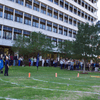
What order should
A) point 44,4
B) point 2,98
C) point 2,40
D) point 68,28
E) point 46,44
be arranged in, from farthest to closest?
point 68,28 < point 44,4 < point 2,40 < point 46,44 < point 2,98

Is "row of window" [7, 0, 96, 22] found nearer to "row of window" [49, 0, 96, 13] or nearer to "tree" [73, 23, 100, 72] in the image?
"row of window" [49, 0, 96, 13]

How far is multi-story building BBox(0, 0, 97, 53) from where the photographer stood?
1427 inches

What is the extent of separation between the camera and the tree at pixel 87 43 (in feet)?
77.4

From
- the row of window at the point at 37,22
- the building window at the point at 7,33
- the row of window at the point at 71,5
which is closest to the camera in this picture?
the building window at the point at 7,33

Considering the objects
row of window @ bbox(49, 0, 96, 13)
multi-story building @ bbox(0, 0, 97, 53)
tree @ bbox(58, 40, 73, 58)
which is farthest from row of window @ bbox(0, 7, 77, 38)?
tree @ bbox(58, 40, 73, 58)

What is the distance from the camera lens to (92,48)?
23.6 meters

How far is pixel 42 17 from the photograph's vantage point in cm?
4469

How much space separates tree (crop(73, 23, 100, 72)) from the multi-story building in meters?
2.25

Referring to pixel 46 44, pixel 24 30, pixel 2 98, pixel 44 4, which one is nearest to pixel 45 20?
pixel 44 4

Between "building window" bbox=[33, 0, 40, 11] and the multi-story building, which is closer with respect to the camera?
the multi-story building

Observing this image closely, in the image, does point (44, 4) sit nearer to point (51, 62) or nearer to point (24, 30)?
point (24, 30)

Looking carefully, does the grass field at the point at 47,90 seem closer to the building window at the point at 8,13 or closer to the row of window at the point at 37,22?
the building window at the point at 8,13

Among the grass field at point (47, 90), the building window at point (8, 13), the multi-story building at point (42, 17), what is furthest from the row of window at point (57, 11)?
the grass field at point (47, 90)

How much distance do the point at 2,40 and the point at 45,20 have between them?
15.8m
